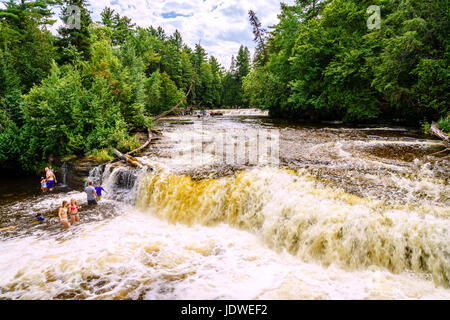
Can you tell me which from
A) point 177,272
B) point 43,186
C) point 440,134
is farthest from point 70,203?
point 440,134

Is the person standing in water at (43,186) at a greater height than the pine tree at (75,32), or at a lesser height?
lesser

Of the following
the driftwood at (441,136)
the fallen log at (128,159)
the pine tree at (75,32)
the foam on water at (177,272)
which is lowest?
the foam on water at (177,272)

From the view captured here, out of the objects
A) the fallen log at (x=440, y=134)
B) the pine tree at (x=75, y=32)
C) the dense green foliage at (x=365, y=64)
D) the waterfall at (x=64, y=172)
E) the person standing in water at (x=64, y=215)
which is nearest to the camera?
the person standing in water at (x=64, y=215)

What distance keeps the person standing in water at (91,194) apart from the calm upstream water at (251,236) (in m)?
0.57

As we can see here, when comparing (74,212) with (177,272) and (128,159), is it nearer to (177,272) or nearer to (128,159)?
(128,159)

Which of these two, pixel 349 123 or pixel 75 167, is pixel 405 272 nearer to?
pixel 75 167

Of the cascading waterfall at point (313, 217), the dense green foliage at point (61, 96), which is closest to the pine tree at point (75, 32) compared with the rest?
the dense green foliage at point (61, 96)

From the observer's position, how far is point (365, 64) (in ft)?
59.7

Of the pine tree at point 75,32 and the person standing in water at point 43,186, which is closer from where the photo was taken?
the person standing in water at point 43,186

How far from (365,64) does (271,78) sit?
1391 cm

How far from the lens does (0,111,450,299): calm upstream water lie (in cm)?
495

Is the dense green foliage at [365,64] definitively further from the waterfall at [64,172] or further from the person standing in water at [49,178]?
the person standing in water at [49,178]

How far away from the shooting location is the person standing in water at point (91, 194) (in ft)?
31.3
